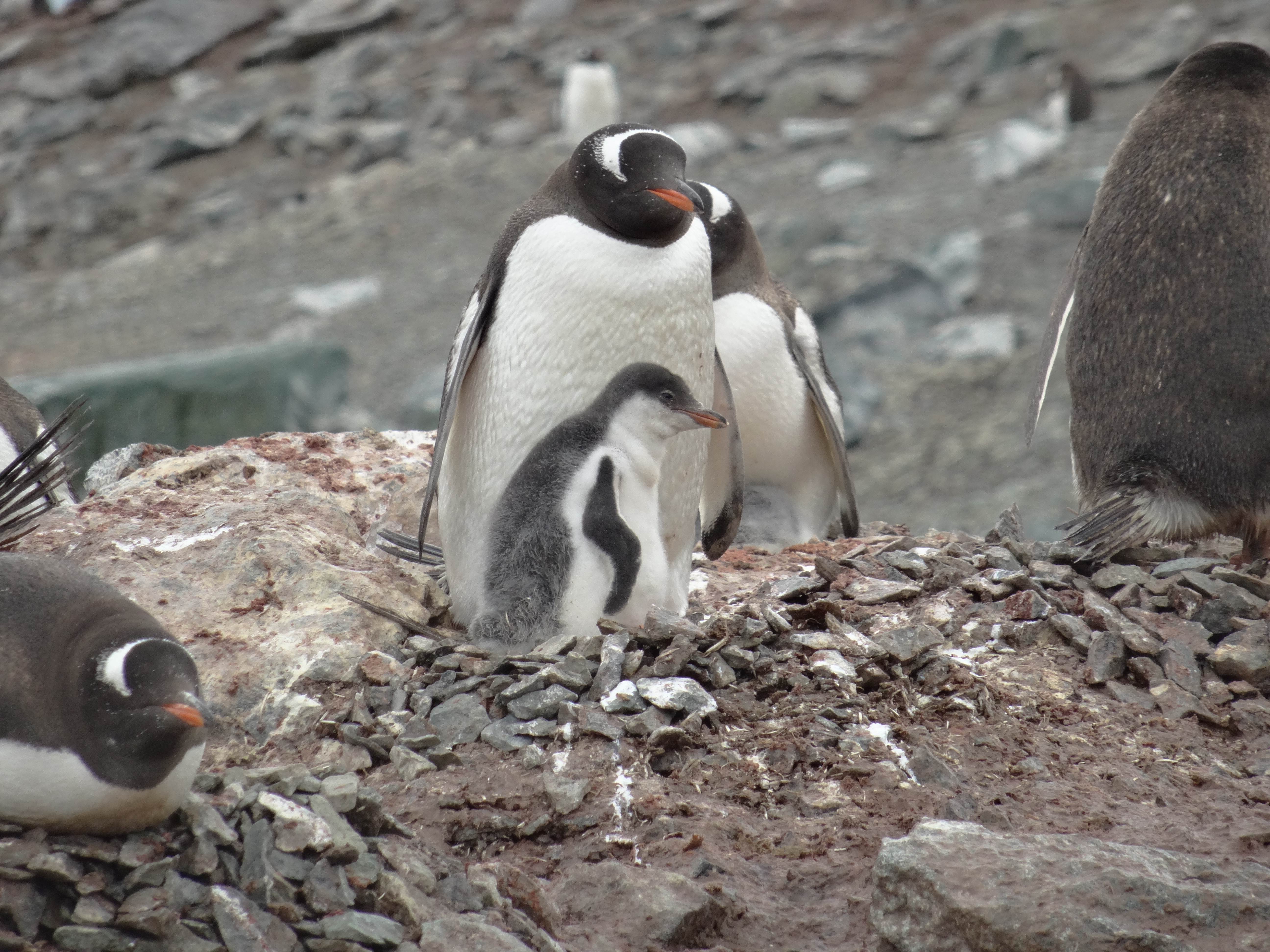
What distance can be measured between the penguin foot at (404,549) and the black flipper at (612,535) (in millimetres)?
837

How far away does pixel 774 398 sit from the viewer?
5254 mm

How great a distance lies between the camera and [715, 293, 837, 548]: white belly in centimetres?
520

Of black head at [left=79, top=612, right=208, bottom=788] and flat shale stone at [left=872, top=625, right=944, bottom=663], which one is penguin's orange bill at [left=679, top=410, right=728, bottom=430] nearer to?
flat shale stone at [left=872, top=625, right=944, bottom=663]

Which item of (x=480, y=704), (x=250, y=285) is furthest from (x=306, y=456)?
(x=250, y=285)

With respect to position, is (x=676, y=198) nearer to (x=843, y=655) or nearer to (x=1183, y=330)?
(x=843, y=655)

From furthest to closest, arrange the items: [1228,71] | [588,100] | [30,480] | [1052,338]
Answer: [588,100] < [1052,338] < [1228,71] < [30,480]

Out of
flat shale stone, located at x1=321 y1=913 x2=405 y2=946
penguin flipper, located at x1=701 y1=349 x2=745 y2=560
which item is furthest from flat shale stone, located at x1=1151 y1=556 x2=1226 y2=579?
flat shale stone, located at x1=321 y1=913 x2=405 y2=946

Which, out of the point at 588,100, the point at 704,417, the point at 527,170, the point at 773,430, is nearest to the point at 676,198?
the point at 704,417

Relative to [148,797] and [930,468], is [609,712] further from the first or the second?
[930,468]

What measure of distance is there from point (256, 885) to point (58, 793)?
339 millimetres

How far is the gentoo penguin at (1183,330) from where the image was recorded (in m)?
4.20

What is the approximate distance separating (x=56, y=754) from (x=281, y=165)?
16.6 metres

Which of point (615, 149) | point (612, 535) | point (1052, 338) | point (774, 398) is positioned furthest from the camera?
point (774, 398)

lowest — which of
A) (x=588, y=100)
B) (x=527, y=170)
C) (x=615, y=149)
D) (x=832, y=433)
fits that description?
(x=527, y=170)
